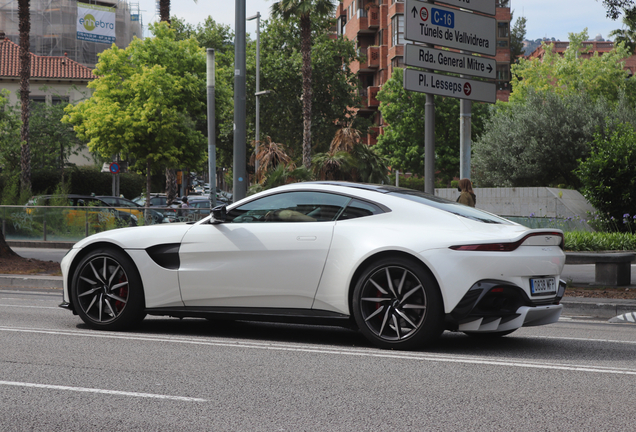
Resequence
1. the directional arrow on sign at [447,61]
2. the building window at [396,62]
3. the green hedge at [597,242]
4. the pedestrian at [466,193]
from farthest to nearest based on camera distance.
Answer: the building window at [396,62] < the green hedge at [597,242] < the pedestrian at [466,193] < the directional arrow on sign at [447,61]

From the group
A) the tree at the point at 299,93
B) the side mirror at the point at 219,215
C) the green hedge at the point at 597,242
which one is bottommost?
the green hedge at the point at 597,242

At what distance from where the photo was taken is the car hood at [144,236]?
276 inches

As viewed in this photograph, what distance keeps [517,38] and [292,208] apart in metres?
82.0

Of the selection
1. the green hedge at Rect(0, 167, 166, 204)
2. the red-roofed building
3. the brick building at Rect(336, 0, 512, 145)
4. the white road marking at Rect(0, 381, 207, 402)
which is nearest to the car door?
the white road marking at Rect(0, 381, 207, 402)

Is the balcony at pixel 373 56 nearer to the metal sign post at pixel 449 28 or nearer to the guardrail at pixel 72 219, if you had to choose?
the guardrail at pixel 72 219

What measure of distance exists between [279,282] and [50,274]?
882 cm

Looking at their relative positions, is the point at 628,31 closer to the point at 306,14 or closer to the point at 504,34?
the point at 306,14

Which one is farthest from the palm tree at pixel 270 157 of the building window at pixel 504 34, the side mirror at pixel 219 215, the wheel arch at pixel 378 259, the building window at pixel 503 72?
the building window at pixel 503 72

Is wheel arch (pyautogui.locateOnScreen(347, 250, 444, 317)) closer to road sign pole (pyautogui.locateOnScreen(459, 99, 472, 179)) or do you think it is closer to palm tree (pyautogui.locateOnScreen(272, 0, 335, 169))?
road sign pole (pyautogui.locateOnScreen(459, 99, 472, 179))

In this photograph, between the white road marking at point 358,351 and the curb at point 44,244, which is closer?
the white road marking at point 358,351

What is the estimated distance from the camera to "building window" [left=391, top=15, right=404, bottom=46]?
176 ft

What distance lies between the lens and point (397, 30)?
5394 centimetres

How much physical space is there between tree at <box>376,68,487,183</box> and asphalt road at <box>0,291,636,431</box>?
45.8m

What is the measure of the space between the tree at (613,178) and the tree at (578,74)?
26.2m
